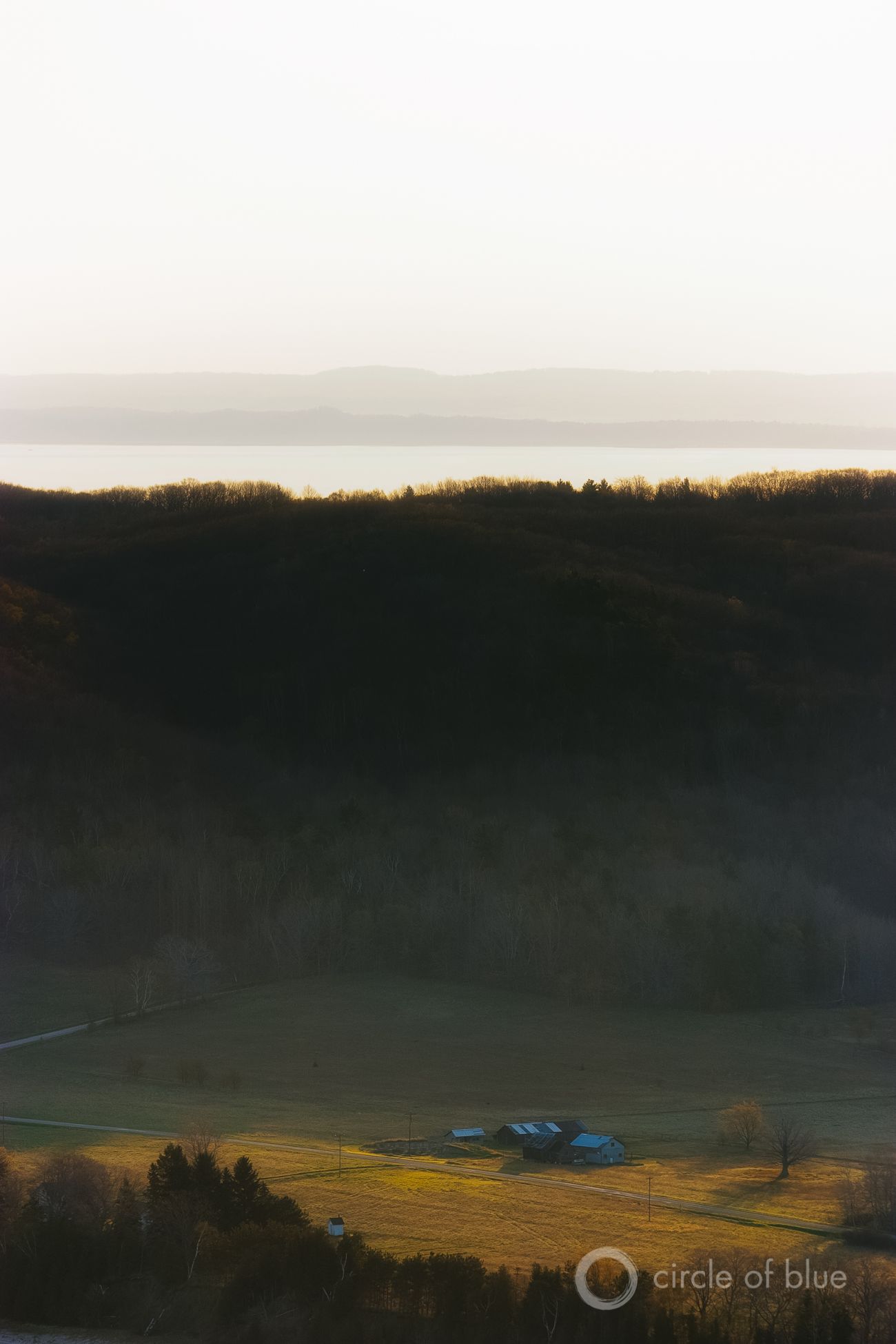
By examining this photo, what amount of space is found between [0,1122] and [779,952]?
135ft

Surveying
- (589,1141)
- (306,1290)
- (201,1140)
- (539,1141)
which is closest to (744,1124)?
(589,1141)

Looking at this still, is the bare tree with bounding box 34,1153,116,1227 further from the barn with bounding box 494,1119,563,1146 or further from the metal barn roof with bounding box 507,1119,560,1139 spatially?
the metal barn roof with bounding box 507,1119,560,1139

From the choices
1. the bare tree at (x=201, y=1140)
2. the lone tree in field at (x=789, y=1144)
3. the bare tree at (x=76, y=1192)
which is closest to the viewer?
the bare tree at (x=76, y=1192)

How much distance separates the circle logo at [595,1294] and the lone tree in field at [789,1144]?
32.2ft

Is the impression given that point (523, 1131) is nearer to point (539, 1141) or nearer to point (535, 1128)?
point (535, 1128)

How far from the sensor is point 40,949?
73.1 m

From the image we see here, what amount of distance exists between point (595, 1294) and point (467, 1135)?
14055 mm

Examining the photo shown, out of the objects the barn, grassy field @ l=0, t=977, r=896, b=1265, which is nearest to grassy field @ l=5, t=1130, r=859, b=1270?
grassy field @ l=0, t=977, r=896, b=1265

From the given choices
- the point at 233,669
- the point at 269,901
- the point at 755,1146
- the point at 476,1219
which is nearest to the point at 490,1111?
the point at 755,1146

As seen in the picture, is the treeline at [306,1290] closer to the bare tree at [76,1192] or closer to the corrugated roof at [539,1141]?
the bare tree at [76,1192]

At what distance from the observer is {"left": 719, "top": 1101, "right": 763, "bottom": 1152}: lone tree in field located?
4197 cm

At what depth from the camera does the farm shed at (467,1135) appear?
41281 mm

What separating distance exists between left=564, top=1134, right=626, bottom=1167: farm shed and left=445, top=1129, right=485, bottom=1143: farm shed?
3.01m

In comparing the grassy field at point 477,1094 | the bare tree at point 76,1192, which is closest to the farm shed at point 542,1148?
the grassy field at point 477,1094
